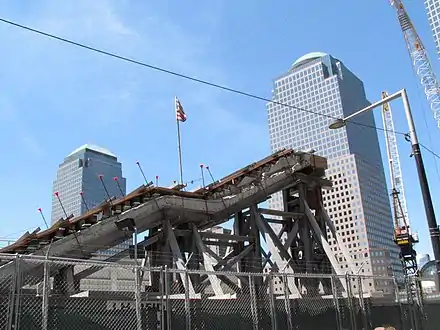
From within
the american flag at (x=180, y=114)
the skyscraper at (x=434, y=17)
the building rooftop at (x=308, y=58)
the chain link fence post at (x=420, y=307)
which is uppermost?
the building rooftop at (x=308, y=58)

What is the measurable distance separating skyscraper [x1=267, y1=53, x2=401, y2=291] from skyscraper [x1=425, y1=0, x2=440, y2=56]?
17637 millimetres

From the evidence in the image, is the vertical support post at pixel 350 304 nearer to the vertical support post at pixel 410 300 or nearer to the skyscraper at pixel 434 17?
the vertical support post at pixel 410 300

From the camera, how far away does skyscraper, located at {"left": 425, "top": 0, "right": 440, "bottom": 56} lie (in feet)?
273

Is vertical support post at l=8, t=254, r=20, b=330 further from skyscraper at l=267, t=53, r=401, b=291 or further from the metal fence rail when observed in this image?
skyscraper at l=267, t=53, r=401, b=291

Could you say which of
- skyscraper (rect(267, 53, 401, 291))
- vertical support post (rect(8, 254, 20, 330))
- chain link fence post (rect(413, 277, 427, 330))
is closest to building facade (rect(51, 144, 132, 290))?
skyscraper (rect(267, 53, 401, 291))

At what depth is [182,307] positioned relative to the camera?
12031 mm

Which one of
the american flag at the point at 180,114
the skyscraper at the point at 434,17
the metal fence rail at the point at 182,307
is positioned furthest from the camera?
the skyscraper at the point at 434,17

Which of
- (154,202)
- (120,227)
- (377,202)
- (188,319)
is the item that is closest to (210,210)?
(154,202)

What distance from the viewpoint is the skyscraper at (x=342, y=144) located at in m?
94.9

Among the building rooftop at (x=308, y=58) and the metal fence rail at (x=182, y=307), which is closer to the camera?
the metal fence rail at (x=182, y=307)

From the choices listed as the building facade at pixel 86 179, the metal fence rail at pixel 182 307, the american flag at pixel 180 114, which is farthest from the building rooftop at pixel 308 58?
the metal fence rail at pixel 182 307

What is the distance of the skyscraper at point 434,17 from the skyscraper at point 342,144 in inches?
694

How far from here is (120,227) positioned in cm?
2245

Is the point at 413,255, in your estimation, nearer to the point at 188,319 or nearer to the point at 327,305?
the point at 327,305
